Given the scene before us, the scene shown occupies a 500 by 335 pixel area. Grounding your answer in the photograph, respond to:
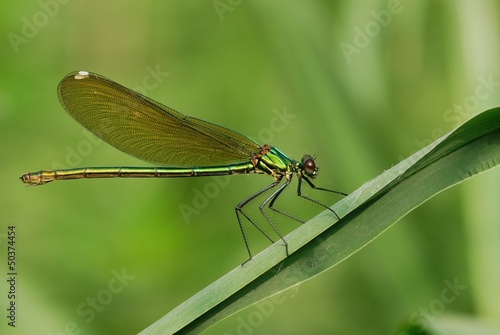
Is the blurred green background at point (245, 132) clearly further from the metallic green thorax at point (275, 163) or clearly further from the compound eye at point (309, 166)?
the metallic green thorax at point (275, 163)

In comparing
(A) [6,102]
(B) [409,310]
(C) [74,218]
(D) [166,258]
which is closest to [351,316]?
(B) [409,310]

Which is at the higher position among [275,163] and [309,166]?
[275,163]

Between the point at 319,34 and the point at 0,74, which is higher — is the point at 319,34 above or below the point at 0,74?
below

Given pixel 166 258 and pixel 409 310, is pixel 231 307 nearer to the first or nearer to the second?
pixel 409 310

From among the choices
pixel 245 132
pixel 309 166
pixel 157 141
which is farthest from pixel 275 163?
pixel 245 132

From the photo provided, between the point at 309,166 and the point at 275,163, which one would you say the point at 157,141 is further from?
the point at 309,166

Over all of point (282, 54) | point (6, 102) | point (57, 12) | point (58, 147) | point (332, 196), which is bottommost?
point (332, 196)

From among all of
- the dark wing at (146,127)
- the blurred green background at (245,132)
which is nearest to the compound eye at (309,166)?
the blurred green background at (245,132)
